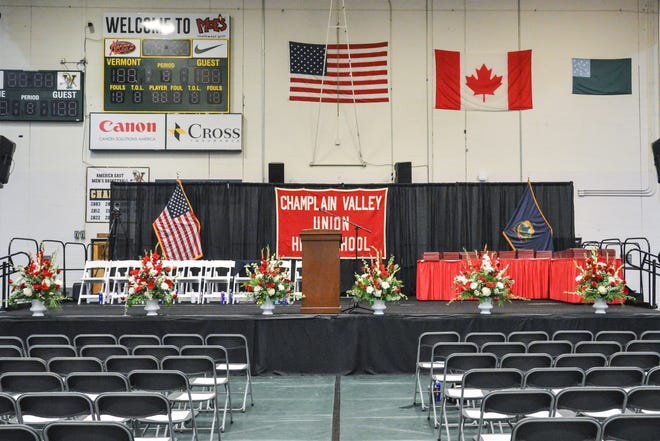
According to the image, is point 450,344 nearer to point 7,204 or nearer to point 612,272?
point 612,272

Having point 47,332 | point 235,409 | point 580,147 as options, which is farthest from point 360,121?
point 235,409

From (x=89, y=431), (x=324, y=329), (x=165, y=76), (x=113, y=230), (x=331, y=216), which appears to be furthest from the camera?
(x=165, y=76)

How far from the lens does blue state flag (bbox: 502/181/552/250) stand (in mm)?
15180

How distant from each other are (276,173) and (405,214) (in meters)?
3.26

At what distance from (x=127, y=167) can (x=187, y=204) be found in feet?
8.93

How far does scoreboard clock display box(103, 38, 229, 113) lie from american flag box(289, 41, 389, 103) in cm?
188

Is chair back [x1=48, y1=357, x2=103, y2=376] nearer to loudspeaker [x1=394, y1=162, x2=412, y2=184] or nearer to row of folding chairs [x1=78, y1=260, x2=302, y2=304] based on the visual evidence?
row of folding chairs [x1=78, y1=260, x2=302, y2=304]

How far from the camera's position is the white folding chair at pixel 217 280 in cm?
1336

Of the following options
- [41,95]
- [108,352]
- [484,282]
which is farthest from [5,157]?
[484,282]

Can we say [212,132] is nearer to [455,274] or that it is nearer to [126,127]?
[126,127]

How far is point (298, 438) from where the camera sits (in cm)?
590

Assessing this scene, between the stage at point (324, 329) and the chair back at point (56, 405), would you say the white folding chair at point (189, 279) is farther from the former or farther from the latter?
the chair back at point (56, 405)

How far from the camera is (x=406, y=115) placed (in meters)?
17.4

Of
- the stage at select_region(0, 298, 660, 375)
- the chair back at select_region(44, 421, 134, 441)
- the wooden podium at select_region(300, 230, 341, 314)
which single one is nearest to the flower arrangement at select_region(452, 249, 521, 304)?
the stage at select_region(0, 298, 660, 375)
